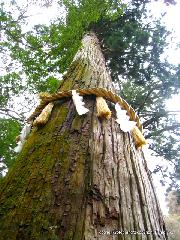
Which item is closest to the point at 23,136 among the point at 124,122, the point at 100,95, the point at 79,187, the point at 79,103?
the point at 79,103

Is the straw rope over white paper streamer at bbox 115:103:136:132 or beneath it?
over

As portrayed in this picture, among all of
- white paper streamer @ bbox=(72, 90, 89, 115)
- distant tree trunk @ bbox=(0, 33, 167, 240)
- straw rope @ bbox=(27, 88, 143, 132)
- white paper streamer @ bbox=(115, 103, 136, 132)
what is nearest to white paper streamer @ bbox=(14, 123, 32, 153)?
straw rope @ bbox=(27, 88, 143, 132)

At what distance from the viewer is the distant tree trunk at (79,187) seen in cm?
121

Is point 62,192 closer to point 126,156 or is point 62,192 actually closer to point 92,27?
point 126,156

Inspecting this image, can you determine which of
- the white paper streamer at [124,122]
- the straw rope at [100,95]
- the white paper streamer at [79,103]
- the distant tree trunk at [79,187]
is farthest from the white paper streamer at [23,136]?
the white paper streamer at [124,122]

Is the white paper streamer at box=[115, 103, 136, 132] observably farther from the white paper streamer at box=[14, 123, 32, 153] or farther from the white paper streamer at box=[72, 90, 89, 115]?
the white paper streamer at box=[14, 123, 32, 153]

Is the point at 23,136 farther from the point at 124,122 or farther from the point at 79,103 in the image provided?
the point at 124,122

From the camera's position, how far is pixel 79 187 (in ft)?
4.53

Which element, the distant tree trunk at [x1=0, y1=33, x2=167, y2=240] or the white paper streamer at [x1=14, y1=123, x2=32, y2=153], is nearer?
the distant tree trunk at [x1=0, y1=33, x2=167, y2=240]

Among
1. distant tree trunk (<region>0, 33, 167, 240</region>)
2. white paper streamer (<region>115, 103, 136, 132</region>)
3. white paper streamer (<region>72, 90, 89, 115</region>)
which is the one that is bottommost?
distant tree trunk (<region>0, 33, 167, 240</region>)

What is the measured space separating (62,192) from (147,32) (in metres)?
7.49

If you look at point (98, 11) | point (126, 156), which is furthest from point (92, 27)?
point (126, 156)

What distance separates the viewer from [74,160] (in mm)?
1585

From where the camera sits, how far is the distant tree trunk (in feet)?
3.96
